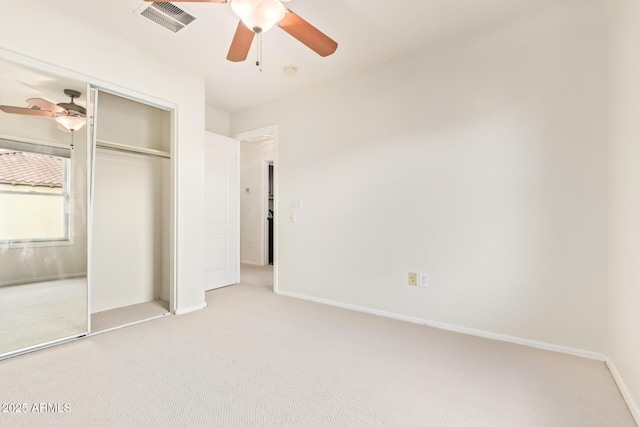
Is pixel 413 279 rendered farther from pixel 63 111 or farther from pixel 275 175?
pixel 63 111

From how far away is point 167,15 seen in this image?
2.35 m

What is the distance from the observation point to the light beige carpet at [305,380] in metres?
1.51

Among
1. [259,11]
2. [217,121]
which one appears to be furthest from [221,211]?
[259,11]

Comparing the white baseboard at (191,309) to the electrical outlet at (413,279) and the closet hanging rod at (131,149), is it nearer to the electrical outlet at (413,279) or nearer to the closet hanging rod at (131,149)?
the closet hanging rod at (131,149)

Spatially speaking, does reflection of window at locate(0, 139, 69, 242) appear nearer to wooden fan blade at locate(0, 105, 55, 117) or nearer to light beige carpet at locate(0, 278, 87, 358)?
wooden fan blade at locate(0, 105, 55, 117)

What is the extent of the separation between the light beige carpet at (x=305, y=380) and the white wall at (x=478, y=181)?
41 cm

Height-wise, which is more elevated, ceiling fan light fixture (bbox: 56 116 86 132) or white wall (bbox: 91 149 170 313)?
ceiling fan light fixture (bbox: 56 116 86 132)

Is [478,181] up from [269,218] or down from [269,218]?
up

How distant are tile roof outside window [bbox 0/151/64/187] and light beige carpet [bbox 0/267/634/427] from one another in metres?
1.29

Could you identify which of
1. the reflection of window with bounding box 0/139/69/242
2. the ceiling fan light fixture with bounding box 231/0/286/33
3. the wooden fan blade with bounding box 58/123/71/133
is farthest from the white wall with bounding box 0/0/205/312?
the ceiling fan light fixture with bounding box 231/0/286/33

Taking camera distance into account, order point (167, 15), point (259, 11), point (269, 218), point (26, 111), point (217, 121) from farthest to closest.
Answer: point (269, 218) < point (217, 121) < point (167, 15) < point (26, 111) < point (259, 11)

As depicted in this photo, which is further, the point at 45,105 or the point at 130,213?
the point at 130,213

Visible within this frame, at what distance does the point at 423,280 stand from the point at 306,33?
226 cm

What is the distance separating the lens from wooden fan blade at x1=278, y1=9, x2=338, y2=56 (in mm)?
1826
